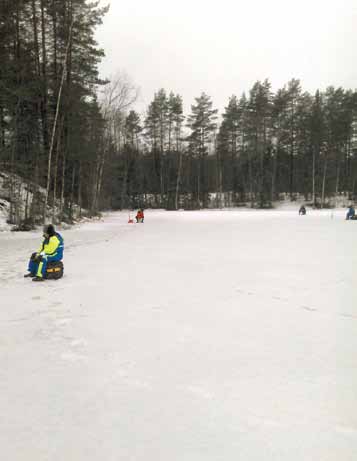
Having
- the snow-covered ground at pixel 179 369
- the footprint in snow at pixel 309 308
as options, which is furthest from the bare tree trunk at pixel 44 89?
the footprint in snow at pixel 309 308

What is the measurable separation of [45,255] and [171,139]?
129ft

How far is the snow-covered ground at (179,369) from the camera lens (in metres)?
1.79

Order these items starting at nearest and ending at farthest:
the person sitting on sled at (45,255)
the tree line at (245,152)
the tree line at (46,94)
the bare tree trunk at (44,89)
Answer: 1. the person sitting on sled at (45,255)
2. the tree line at (46,94)
3. the bare tree trunk at (44,89)
4. the tree line at (245,152)

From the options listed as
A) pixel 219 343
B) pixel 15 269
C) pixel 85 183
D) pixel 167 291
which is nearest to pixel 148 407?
pixel 219 343

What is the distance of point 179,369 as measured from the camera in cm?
261

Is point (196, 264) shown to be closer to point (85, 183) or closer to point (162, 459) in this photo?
point (162, 459)

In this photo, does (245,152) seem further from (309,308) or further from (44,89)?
(309,308)

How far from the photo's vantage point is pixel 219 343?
10.3 feet

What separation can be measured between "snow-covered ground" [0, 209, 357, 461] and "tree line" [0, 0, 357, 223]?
549 inches

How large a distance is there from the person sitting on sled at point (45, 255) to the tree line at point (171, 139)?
1144 cm

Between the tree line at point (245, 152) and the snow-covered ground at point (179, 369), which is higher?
the tree line at point (245, 152)

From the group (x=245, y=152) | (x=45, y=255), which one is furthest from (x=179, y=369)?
(x=245, y=152)

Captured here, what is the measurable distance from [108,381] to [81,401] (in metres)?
0.30

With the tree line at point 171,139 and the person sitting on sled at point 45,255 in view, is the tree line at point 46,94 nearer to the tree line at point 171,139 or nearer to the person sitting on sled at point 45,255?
the tree line at point 171,139
